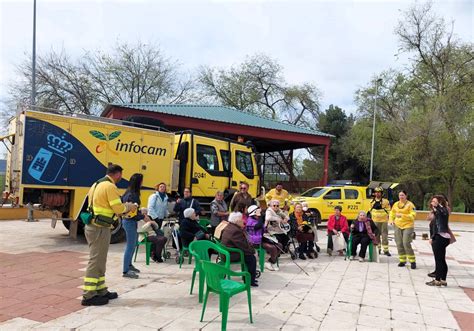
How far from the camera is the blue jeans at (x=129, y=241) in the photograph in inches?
248

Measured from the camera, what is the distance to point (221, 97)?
40.8 metres

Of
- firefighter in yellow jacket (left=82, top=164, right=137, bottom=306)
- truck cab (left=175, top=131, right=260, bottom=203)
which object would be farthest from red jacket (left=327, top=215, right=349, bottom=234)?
firefighter in yellow jacket (left=82, top=164, right=137, bottom=306)

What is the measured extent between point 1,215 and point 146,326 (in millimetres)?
11684

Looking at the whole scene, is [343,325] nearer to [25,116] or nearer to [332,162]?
[25,116]

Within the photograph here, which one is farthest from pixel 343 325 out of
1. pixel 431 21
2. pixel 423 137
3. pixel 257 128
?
pixel 431 21

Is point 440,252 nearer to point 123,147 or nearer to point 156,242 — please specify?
point 156,242

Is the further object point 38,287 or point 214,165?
point 214,165

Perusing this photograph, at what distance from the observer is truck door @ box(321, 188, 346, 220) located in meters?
15.0

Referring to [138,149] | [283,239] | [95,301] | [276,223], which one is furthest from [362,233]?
[95,301]

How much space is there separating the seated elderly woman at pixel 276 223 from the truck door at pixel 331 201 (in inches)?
265

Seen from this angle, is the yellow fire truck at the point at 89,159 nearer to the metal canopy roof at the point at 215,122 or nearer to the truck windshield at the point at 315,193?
the truck windshield at the point at 315,193

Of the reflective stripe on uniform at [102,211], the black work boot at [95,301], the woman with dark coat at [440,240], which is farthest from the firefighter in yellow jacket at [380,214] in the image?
the black work boot at [95,301]

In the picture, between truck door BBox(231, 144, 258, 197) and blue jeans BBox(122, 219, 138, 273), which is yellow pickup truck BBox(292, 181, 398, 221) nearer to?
truck door BBox(231, 144, 258, 197)

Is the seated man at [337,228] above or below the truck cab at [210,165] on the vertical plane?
below
